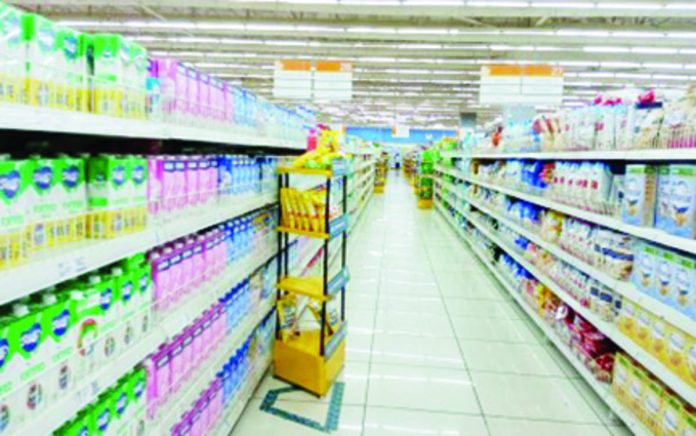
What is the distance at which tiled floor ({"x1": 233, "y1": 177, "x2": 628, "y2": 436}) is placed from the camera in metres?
2.89

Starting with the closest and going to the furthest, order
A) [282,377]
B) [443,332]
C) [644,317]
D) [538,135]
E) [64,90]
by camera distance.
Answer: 1. [64,90]
2. [644,317]
3. [282,377]
4. [443,332]
5. [538,135]

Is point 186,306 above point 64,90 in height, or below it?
below

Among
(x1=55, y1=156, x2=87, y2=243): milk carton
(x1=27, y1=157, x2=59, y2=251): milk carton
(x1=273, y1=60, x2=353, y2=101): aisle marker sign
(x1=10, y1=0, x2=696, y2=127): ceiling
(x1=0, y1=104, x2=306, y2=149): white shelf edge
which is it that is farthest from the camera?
(x1=273, y1=60, x2=353, y2=101): aisle marker sign

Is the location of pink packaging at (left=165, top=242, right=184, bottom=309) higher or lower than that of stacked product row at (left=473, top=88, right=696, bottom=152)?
lower

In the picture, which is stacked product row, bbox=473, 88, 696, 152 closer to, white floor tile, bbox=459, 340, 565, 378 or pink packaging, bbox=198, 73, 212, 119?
white floor tile, bbox=459, 340, 565, 378

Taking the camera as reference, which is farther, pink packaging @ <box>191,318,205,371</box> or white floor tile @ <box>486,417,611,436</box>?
white floor tile @ <box>486,417,611,436</box>

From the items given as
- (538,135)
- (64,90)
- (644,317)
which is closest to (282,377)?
(644,317)

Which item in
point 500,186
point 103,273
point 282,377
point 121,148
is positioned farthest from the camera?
point 500,186

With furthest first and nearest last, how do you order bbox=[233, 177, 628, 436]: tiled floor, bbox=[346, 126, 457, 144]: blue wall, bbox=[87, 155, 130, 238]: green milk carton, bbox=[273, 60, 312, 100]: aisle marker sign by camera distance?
1. bbox=[346, 126, 457, 144]: blue wall
2. bbox=[273, 60, 312, 100]: aisle marker sign
3. bbox=[233, 177, 628, 436]: tiled floor
4. bbox=[87, 155, 130, 238]: green milk carton

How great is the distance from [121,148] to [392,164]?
43.4 meters

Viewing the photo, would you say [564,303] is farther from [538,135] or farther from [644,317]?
[538,135]

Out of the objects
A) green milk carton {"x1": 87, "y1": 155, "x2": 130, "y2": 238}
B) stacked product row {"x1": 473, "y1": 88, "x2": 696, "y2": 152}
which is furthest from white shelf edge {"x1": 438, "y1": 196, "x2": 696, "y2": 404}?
green milk carton {"x1": 87, "y1": 155, "x2": 130, "y2": 238}

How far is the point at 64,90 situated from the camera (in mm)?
1292

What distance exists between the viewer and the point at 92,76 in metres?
1.38
